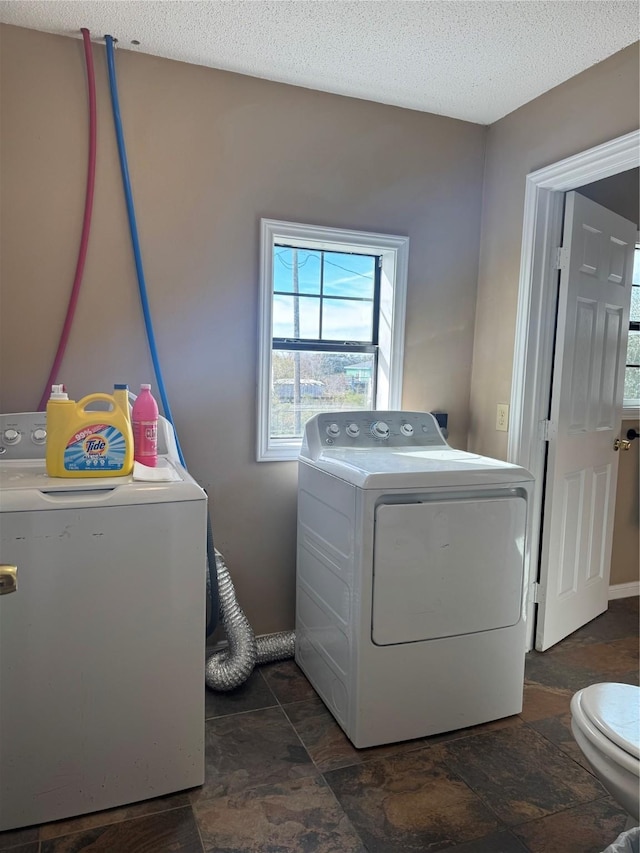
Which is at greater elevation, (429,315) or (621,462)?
(429,315)

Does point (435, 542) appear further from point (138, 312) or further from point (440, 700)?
point (138, 312)

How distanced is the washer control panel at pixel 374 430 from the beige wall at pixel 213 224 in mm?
242

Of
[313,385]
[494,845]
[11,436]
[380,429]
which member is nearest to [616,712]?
[494,845]

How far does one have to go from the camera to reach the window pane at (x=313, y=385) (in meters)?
2.68

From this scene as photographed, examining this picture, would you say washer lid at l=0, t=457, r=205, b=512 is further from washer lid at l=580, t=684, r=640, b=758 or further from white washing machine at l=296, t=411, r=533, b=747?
washer lid at l=580, t=684, r=640, b=758

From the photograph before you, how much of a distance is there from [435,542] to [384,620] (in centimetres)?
30

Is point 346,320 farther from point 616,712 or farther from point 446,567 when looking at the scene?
point 616,712

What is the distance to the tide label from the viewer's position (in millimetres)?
1701

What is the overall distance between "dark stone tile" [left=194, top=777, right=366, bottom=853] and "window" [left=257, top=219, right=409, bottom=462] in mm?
1251

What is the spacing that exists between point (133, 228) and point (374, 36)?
3.60 feet

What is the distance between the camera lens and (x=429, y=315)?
279 cm

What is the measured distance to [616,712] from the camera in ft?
4.29

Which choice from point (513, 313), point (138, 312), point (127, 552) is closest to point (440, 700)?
point (127, 552)

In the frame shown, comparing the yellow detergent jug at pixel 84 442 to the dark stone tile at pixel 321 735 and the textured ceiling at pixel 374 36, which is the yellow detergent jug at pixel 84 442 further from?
the textured ceiling at pixel 374 36
